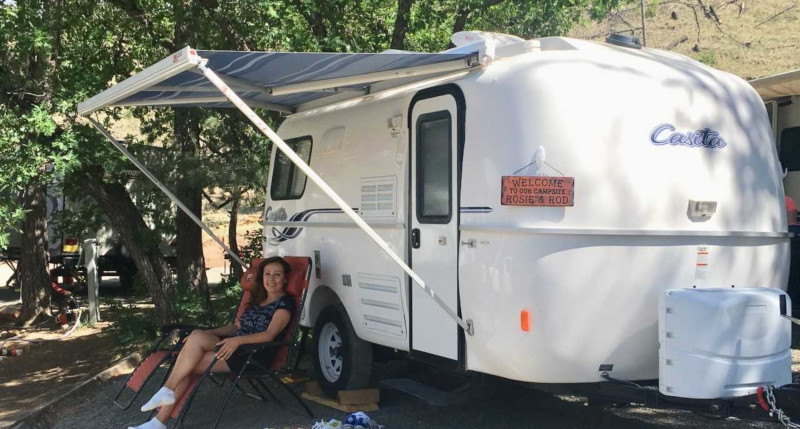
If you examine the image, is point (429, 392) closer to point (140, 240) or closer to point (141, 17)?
point (140, 240)

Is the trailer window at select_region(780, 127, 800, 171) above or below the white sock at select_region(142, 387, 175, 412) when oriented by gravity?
above

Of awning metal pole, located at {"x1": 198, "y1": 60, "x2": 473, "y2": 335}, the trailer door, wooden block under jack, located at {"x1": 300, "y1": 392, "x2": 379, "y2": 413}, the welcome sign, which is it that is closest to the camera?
the welcome sign

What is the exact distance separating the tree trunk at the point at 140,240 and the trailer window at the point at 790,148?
24.6ft

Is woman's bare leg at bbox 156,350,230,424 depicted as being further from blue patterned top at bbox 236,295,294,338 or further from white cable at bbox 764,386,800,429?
white cable at bbox 764,386,800,429

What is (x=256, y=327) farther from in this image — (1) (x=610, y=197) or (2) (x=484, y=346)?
(1) (x=610, y=197)

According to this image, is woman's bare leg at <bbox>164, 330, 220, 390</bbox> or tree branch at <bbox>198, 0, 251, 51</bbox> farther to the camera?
tree branch at <bbox>198, 0, 251, 51</bbox>

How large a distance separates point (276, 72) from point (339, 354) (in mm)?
2303

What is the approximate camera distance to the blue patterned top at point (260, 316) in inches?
252

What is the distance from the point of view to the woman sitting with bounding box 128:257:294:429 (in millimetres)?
5715

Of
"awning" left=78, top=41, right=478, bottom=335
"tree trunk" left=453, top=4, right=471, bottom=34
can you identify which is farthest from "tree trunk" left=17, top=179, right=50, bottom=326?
"tree trunk" left=453, top=4, right=471, bottom=34

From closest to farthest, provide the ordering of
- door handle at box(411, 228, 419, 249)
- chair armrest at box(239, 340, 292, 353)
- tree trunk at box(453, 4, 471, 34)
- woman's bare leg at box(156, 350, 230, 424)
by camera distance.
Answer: door handle at box(411, 228, 419, 249) → woman's bare leg at box(156, 350, 230, 424) → chair armrest at box(239, 340, 292, 353) → tree trunk at box(453, 4, 471, 34)

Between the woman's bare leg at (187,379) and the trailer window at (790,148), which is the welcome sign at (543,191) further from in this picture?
the trailer window at (790,148)

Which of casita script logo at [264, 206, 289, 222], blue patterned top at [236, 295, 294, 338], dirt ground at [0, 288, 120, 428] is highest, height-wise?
casita script logo at [264, 206, 289, 222]

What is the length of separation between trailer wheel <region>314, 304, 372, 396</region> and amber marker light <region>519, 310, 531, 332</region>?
76.8 inches
